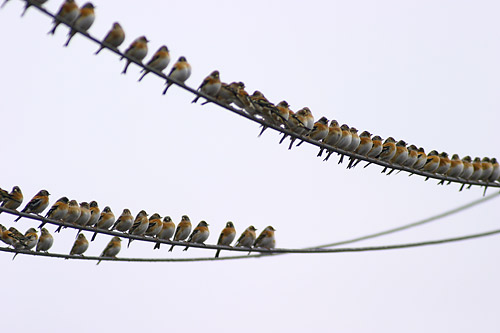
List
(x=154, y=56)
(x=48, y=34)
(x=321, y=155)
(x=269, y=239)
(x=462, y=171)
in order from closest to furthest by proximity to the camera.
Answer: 1. (x=48, y=34)
2. (x=154, y=56)
3. (x=321, y=155)
4. (x=269, y=239)
5. (x=462, y=171)

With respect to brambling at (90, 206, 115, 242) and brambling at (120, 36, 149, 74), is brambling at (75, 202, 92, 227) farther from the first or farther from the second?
brambling at (120, 36, 149, 74)

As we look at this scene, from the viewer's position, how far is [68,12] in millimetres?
13781

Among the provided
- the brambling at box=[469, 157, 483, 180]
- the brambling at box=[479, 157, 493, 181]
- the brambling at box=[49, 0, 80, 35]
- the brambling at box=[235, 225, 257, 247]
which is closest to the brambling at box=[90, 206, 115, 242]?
the brambling at box=[235, 225, 257, 247]

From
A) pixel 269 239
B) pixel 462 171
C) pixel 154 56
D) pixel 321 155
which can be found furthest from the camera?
pixel 462 171

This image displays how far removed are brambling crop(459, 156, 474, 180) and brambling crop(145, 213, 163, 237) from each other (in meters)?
6.28

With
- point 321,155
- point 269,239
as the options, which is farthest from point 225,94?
point 269,239

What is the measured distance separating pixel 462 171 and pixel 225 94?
6451 mm

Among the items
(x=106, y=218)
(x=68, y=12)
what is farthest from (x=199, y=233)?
(x=68, y=12)

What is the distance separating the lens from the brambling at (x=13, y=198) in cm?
1853

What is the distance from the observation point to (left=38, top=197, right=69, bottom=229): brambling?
1852cm

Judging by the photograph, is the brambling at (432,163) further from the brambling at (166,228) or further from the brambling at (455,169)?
the brambling at (166,228)

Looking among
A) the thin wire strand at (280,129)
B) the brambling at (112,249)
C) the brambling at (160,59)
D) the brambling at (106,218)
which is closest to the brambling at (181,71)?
the brambling at (160,59)

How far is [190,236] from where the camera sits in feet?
64.7

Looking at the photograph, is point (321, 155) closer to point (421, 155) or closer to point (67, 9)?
point (421, 155)
